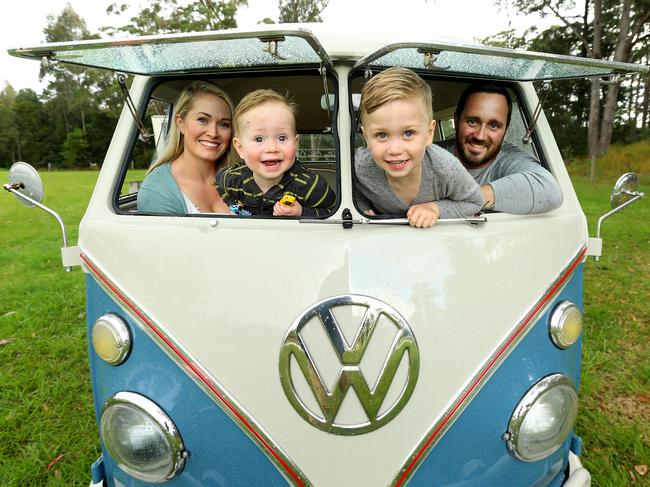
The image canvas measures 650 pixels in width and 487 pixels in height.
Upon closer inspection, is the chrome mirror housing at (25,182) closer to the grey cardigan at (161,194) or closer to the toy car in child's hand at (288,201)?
the grey cardigan at (161,194)

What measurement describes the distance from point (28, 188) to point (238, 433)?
1192mm

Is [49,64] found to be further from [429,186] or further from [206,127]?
[429,186]

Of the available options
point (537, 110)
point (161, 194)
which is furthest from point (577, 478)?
point (161, 194)

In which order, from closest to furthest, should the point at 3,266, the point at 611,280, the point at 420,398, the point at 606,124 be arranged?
the point at 420,398 < the point at 611,280 < the point at 3,266 < the point at 606,124

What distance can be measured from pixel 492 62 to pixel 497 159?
535 millimetres

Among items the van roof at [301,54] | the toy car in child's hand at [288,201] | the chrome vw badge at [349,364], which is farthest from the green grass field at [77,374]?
the van roof at [301,54]

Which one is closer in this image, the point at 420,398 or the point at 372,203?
the point at 420,398

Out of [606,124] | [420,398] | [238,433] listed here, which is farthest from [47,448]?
[606,124]

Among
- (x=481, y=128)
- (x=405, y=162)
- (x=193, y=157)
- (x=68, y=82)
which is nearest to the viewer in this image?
(x=405, y=162)

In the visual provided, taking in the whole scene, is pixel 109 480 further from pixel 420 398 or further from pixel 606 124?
pixel 606 124

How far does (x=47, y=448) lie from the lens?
2674 millimetres

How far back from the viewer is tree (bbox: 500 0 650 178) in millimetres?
15312

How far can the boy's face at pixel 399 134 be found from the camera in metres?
1.57

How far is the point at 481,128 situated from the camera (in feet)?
6.70
